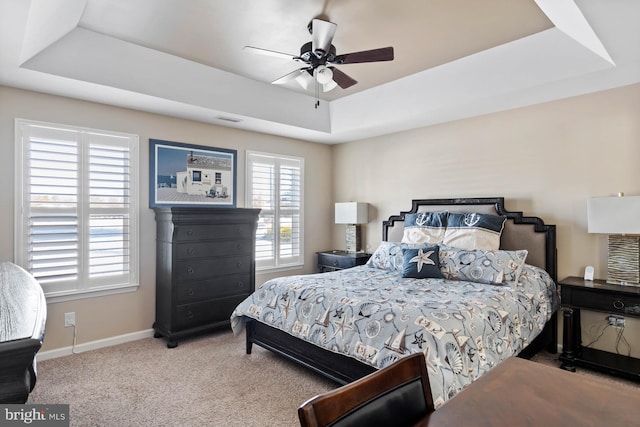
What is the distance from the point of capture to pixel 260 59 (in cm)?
347

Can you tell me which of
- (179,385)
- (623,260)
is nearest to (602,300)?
(623,260)

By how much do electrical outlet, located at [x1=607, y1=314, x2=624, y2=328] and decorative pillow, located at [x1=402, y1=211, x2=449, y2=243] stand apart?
1591 mm

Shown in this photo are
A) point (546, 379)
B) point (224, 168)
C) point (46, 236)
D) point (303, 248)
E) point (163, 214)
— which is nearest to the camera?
point (546, 379)

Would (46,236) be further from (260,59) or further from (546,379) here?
(546,379)

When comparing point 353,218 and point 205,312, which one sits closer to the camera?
point 205,312

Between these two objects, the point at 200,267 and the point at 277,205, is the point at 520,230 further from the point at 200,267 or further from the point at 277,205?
the point at 200,267

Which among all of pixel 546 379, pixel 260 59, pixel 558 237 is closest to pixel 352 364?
pixel 546 379

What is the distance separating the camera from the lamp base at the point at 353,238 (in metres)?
5.24

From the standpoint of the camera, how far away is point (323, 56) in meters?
2.73

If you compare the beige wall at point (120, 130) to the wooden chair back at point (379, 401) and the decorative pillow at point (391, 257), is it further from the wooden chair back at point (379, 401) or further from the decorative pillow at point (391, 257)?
the wooden chair back at point (379, 401)

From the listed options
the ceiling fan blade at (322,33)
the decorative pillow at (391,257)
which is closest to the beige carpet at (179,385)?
the decorative pillow at (391,257)

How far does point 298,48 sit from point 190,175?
1.95 meters

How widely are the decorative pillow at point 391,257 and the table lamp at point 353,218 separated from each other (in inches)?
40.0

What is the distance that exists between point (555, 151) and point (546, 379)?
10.2ft
